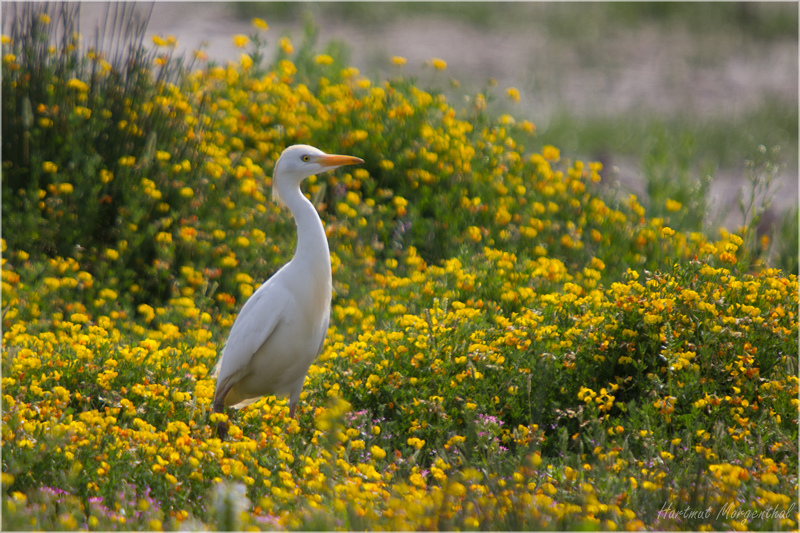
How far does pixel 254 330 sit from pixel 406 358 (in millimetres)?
766

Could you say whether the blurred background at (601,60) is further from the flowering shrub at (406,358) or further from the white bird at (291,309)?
the white bird at (291,309)

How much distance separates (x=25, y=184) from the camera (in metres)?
5.56

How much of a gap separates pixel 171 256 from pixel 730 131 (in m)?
8.03

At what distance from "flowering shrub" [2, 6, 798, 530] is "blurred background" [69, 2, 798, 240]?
2.32 metres

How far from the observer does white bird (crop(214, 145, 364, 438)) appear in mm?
3715

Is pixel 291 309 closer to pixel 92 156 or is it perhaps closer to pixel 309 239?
pixel 309 239

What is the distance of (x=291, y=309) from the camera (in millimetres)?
3715

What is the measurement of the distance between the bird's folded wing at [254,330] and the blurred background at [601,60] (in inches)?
189

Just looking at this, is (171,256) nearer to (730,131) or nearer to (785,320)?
(785,320)

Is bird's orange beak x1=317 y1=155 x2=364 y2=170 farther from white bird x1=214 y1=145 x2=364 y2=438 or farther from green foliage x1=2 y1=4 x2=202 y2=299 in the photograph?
green foliage x1=2 y1=4 x2=202 y2=299

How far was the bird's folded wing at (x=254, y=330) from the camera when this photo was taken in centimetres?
372

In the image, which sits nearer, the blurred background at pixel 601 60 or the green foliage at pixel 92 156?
the green foliage at pixel 92 156

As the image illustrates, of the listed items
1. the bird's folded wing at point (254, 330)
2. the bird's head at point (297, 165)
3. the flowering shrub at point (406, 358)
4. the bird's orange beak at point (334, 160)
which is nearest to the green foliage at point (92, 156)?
the flowering shrub at point (406, 358)

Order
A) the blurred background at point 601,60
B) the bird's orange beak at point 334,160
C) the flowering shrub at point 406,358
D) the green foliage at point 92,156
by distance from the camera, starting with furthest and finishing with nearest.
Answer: the blurred background at point 601,60 → the green foliage at point 92,156 → the bird's orange beak at point 334,160 → the flowering shrub at point 406,358
